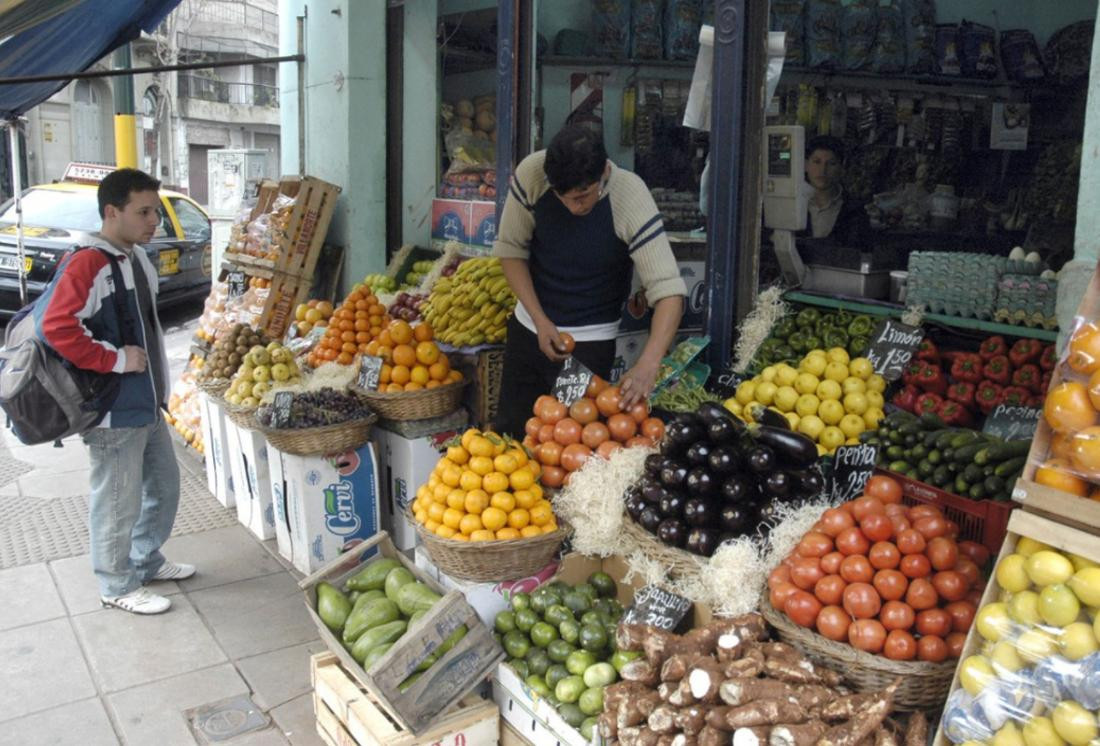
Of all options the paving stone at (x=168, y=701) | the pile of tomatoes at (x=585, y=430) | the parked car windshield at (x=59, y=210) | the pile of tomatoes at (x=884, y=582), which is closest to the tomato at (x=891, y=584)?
the pile of tomatoes at (x=884, y=582)

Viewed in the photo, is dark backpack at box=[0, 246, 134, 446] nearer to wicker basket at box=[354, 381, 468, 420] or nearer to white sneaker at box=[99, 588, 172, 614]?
white sneaker at box=[99, 588, 172, 614]

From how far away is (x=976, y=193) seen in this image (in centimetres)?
921

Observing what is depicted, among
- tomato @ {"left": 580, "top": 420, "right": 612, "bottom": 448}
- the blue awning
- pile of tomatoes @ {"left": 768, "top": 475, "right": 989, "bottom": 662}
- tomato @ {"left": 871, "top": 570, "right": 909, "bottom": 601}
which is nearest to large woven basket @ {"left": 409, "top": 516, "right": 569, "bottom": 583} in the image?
tomato @ {"left": 580, "top": 420, "right": 612, "bottom": 448}

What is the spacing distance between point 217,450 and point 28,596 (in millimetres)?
1637

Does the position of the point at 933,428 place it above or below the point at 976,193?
below

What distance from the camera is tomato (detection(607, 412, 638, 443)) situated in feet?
12.8

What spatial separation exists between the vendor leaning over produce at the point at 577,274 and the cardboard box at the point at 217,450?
243 cm

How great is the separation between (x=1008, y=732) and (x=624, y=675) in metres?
1.04

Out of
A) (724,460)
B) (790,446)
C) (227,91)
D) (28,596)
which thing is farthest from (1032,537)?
(227,91)

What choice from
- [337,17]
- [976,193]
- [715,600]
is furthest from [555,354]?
[976,193]

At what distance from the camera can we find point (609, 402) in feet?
12.9

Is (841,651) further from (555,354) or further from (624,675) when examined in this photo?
(555,354)

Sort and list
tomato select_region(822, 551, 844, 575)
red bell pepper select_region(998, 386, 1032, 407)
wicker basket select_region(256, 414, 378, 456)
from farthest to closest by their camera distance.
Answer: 1. wicker basket select_region(256, 414, 378, 456)
2. red bell pepper select_region(998, 386, 1032, 407)
3. tomato select_region(822, 551, 844, 575)

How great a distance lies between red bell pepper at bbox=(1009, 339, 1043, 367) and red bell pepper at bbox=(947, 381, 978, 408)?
215 millimetres
